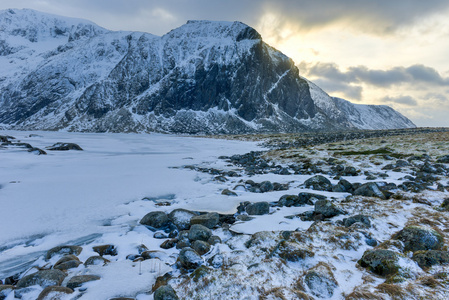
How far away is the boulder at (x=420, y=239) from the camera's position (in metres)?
4.96

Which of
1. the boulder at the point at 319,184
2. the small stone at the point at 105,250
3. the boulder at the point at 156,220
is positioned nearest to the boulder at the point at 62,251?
the small stone at the point at 105,250

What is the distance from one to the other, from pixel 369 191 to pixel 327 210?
12.3ft

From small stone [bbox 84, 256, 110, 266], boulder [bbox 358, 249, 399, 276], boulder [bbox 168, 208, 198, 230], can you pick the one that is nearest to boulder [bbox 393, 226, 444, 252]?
boulder [bbox 358, 249, 399, 276]

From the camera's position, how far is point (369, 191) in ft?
33.0

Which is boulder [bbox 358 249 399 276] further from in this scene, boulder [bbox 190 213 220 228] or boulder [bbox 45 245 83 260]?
boulder [bbox 45 245 83 260]

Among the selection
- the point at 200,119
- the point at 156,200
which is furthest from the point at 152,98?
the point at 156,200

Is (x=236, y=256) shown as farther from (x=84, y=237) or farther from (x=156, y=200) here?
(x=156, y=200)

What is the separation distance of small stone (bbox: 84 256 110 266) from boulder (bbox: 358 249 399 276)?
5984 mm

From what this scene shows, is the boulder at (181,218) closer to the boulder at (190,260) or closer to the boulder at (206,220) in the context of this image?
the boulder at (206,220)

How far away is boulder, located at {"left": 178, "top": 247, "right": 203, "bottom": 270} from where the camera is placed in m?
5.04

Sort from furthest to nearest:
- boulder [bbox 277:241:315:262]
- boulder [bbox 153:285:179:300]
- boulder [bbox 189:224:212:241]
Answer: boulder [bbox 189:224:212:241] → boulder [bbox 277:241:315:262] → boulder [bbox 153:285:179:300]

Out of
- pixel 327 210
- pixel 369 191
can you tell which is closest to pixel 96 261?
pixel 327 210

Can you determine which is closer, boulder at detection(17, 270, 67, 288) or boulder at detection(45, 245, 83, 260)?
boulder at detection(17, 270, 67, 288)

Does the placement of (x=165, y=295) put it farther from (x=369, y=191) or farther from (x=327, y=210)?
(x=369, y=191)
